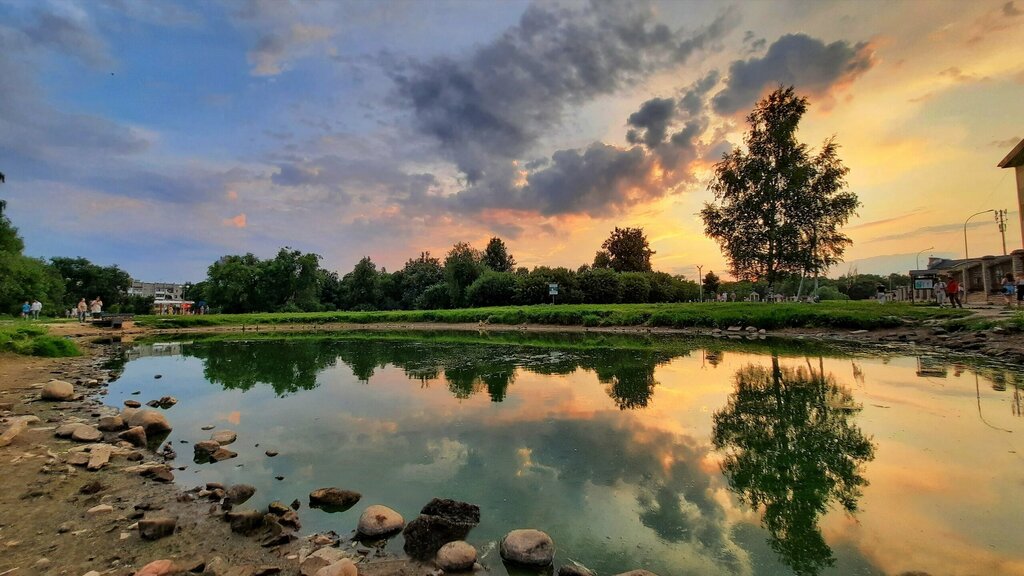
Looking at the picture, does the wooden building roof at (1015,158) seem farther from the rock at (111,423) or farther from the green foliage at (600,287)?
the rock at (111,423)

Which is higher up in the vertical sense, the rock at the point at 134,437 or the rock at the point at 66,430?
the rock at the point at 66,430

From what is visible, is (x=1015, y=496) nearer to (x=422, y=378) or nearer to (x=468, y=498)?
(x=468, y=498)

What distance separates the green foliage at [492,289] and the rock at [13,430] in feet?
155

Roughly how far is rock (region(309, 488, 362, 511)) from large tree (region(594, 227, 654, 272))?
246ft

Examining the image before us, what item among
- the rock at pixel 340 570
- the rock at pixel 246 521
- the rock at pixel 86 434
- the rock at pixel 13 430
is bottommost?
the rock at pixel 246 521

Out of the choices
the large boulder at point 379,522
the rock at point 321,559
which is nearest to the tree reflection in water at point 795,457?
the large boulder at point 379,522

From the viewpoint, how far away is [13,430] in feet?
24.1

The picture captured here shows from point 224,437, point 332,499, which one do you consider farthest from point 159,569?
point 224,437

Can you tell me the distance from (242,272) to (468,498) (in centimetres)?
7064

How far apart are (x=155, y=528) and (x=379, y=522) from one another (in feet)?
7.27

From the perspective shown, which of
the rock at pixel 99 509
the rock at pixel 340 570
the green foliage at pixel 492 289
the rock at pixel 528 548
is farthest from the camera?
the green foliage at pixel 492 289

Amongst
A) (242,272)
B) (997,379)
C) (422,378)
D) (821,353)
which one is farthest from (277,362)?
(242,272)

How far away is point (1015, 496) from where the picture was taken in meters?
5.19

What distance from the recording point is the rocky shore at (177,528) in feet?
13.4
